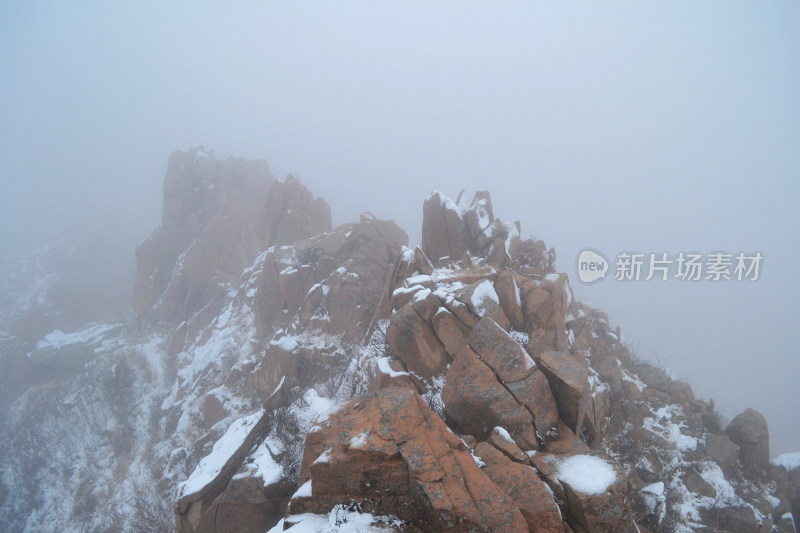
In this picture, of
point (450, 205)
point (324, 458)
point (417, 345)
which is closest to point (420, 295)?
point (417, 345)

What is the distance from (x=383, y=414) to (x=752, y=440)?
19.0 m

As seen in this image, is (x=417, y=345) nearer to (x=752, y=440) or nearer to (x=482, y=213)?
(x=482, y=213)

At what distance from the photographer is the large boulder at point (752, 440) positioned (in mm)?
15094

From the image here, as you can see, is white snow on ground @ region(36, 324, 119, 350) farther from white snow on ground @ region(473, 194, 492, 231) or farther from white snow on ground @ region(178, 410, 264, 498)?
white snow on ground @ region(473, 194, 492, 231)

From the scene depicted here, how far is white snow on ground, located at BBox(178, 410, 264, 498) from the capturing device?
1081 centimetres

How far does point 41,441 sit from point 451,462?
150ft

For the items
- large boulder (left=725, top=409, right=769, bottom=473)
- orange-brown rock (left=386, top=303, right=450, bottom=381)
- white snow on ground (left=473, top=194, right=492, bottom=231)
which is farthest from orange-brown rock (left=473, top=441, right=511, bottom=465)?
white snow on ground (left=473, top=194, right=492, bottom=231)

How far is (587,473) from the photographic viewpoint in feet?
23.8

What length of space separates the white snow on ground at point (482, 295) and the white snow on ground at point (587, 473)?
6.61 metres

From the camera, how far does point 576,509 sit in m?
6.74

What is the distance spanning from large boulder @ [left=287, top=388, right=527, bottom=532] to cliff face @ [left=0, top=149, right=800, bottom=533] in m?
0.04

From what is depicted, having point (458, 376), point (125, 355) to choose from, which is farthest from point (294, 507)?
point (125, 355)

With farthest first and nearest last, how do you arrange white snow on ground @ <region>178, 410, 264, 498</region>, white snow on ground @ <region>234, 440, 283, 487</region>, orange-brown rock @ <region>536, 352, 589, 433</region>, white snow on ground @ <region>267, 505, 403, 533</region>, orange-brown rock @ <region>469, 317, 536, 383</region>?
white snow on ground @ <region>178, 410, 264, 498</region> → white snow on ground @ <region>234, 440, 283, 487</region> → orange-brown rock @ <region>469, 317, 536, 383</region> → orange-brown rock @ <region>536, 352, 589, 433</region> → white snow on ground @ <region>267, 505, 403, 533</region>

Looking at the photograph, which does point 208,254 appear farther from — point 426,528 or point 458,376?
point 426,528
